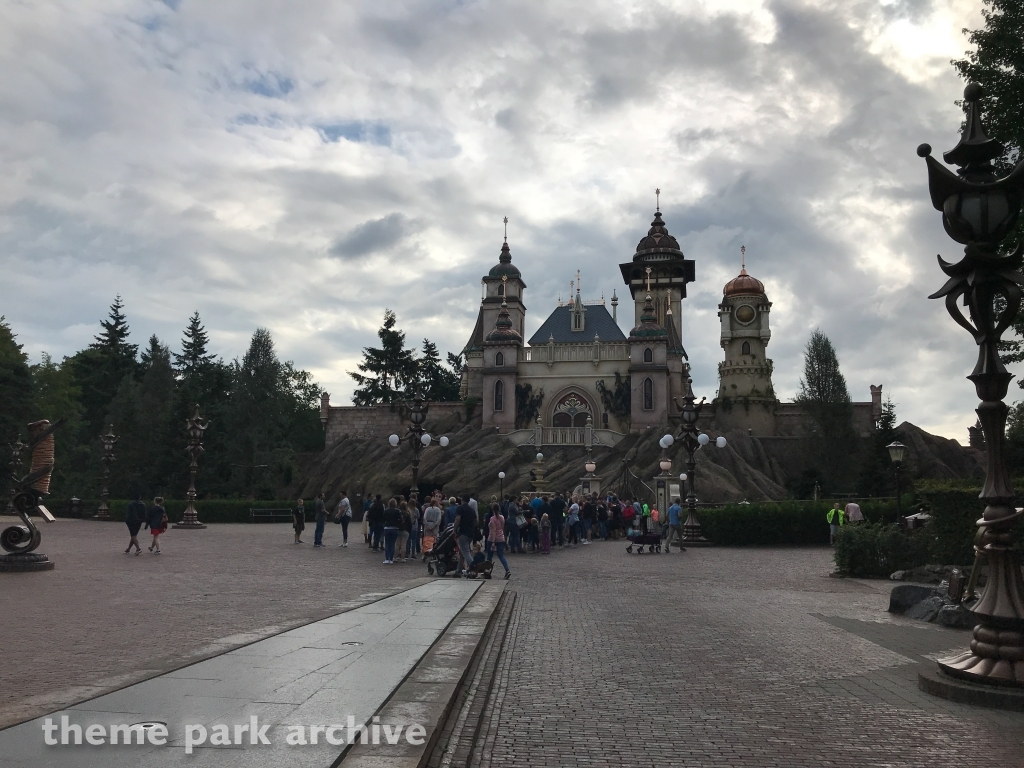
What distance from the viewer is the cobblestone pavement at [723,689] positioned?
17.2 ft

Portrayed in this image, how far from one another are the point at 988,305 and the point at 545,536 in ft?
57.9

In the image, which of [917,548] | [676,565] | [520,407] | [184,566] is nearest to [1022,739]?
[917,548]

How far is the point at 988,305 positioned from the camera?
728 cm

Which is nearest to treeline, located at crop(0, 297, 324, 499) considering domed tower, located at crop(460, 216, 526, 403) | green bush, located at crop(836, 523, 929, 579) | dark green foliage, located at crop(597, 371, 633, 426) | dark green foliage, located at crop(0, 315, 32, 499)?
dark green foliage, located at crop(0, 315, 32, 499)

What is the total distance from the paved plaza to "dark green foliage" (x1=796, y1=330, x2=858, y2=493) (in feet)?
129

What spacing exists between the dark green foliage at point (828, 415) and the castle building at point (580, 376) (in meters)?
9.92

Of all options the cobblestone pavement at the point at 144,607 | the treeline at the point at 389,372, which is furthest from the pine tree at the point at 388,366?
the cobblestone pavement at the point at 144,607

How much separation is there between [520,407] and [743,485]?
19672mm

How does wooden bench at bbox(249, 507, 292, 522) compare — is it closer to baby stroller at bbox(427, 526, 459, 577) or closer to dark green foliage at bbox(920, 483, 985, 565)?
baby stroller at bbox(427, 526, 459, 577)

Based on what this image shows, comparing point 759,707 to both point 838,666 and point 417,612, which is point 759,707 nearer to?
point 838,666

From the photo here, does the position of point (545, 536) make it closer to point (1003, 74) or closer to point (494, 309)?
point (1003, 74)

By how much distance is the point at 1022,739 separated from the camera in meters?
5.52

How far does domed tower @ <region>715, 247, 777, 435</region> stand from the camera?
60.5 meters

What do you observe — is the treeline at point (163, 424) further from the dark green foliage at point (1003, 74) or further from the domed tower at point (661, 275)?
the dark green foliage at point (1003, 74)
